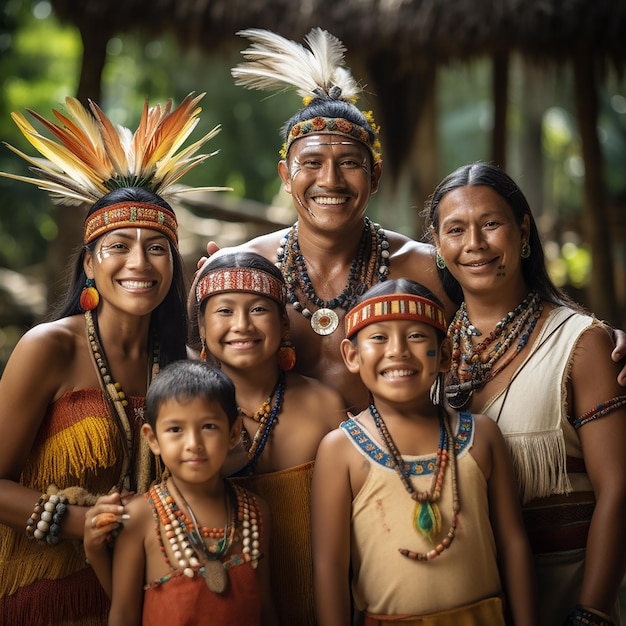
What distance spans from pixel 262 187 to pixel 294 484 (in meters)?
15.7

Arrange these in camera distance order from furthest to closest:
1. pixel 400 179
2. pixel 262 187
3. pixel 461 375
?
pixel 262 187
pixel 400 179
pixel 461 375

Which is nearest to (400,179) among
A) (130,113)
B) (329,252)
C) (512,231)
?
(329,252)

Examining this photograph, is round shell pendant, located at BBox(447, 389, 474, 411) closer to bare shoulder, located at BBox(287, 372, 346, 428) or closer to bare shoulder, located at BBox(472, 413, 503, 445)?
bare shoulder, located at BBox(472, 413, 503, 445)

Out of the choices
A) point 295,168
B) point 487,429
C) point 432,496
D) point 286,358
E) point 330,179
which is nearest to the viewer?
point 432,496

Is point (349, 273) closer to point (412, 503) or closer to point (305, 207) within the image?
point (305, 207)

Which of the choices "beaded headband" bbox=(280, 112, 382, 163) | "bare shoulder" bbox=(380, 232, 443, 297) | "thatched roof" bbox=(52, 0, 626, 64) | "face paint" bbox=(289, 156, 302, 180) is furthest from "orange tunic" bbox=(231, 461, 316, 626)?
"thatched roof" bbox=(52, 0, 626, 64)

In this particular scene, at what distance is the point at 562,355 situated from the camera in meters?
3.04

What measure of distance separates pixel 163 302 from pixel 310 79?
1.23 metres

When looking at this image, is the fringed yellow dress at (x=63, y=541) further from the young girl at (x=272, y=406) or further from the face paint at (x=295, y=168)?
the face paint at (x=295, y=168)

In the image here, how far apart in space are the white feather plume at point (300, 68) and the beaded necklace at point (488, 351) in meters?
1.27

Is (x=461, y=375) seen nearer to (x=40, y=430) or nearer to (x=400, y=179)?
(x=40, y=430)

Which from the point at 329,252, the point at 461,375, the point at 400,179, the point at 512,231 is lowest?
the point at 461,375

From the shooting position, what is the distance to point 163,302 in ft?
10.9

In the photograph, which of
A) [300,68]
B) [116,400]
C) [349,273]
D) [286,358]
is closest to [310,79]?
[300,68]
